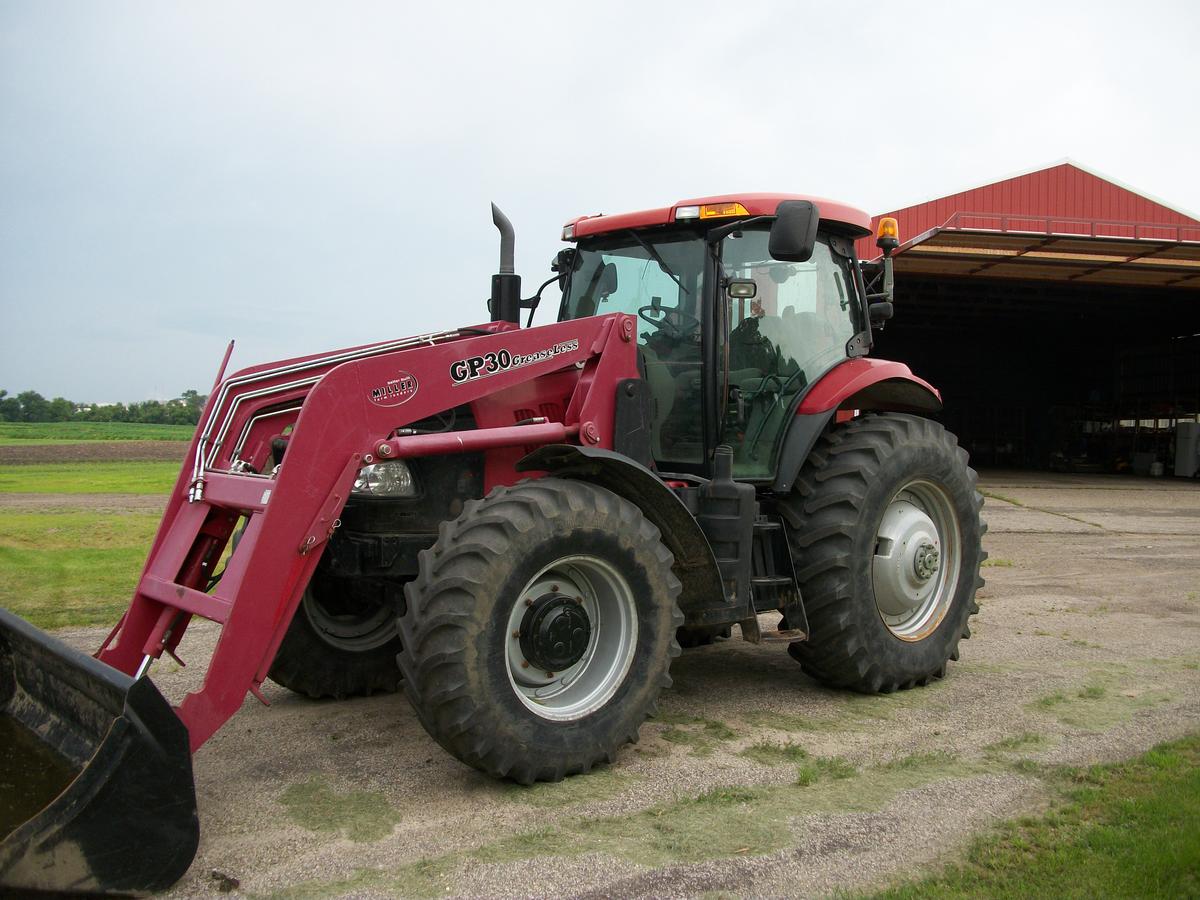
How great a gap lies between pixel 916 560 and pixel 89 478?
1450cm

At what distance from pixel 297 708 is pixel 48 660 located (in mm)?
1629

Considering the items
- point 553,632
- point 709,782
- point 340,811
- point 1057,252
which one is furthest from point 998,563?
point 1057,252

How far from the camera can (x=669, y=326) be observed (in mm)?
5062

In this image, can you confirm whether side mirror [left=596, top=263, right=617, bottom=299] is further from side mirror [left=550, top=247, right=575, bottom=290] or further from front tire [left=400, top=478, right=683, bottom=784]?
front tire [left=400, top=478, right=683, bottom=784]

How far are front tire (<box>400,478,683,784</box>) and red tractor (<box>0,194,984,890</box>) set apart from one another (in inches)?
0.4

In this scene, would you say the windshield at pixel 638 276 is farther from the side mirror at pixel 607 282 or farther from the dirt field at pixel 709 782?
the dirt field at pixel 709 782

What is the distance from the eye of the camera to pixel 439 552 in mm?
3672

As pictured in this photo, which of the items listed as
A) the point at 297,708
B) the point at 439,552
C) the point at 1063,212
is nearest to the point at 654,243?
the point at 439,552

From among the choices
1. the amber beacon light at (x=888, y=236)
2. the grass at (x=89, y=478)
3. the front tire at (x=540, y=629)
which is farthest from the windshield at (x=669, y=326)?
the grass at (x=89, y=478)

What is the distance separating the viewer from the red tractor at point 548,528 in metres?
3.42

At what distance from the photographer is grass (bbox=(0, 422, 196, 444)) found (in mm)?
25812

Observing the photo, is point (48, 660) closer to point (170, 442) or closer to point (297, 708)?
point (297, 708)

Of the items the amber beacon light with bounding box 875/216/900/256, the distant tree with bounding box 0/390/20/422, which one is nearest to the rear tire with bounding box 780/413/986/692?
the amber beacon light with bounding box 875/216/900/256

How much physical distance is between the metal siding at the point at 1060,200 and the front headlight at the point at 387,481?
1796 cm
